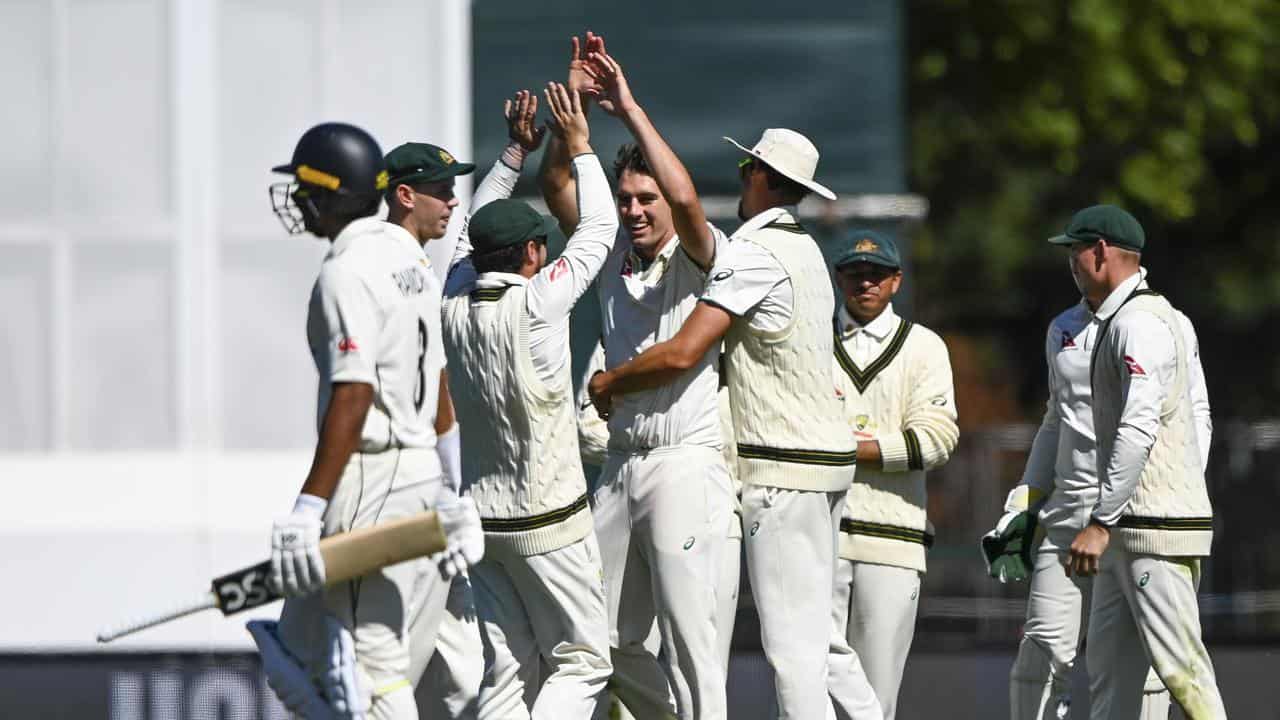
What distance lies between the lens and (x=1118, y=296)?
6699 millimetres

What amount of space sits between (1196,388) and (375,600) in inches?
133

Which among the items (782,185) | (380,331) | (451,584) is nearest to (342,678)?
(380,331)

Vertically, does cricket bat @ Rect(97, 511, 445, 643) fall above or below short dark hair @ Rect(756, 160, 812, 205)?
below

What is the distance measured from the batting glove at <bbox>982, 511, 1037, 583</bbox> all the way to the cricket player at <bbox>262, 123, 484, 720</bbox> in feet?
8.78

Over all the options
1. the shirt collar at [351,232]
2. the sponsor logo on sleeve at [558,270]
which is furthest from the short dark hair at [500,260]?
the shirt collar at [351,232]

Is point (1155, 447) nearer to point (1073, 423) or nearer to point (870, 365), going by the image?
point (1073, 423)

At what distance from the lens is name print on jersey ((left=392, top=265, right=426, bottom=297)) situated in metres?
5.24

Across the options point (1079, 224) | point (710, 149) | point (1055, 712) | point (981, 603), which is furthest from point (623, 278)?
point (981, 603)

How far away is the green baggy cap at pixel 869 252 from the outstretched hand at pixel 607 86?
4.36 ft

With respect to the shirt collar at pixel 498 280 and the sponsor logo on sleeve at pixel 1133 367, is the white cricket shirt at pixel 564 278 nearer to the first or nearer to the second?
the shirt collar at pixel 498 280

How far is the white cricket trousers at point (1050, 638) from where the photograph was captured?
23.6 feet

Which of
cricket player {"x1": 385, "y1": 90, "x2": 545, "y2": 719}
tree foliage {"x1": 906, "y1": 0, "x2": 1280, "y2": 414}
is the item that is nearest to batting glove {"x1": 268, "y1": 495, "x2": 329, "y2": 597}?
cricket player {"x1": 385, "y1": 90, "x2": 545, "y2": 719}

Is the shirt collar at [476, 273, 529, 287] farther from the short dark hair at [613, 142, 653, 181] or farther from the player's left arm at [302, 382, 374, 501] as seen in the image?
the player's left arm at [302, 382, 374, 501]

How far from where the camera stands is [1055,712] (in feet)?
23.8
